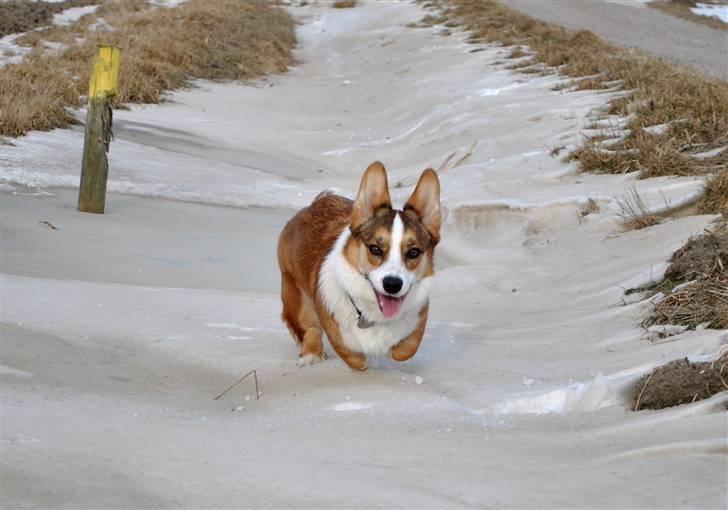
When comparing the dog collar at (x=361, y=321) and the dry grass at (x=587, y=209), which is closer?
the dog collar at (x=361, y=321)

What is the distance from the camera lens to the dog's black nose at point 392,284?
4797 millimetres

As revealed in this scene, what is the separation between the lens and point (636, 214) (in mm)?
8836

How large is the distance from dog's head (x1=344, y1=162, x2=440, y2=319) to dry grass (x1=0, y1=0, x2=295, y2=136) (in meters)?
7.59

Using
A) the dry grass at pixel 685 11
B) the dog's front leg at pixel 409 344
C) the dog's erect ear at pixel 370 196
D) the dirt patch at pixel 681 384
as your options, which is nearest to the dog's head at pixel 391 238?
the dog's erect ear at pixel 370 196

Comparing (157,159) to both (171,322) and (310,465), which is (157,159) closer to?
(171,322)

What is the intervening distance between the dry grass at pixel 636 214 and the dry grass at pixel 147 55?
21.7 ft

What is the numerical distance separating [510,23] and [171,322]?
61.9 feet

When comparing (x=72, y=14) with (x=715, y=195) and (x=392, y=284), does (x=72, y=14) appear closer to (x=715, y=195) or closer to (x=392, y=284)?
(x=715, y=195)

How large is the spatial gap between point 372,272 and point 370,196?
1.40ft

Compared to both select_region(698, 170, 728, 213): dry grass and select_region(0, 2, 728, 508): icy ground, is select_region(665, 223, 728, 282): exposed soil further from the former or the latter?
select_region(698, 170, 728, 213): dry grass

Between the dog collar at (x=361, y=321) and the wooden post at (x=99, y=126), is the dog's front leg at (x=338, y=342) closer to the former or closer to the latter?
the dog collar at (x=361, y=321)

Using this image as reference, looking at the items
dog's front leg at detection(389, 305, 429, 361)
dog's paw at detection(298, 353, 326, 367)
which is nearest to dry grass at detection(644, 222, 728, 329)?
dog's front leg at detection(389, 305, 429, 361)

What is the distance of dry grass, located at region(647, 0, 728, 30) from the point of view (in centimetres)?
2974

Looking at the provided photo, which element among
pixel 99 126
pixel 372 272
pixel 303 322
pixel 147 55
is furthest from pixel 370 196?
pixel 147 55
